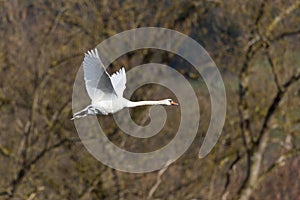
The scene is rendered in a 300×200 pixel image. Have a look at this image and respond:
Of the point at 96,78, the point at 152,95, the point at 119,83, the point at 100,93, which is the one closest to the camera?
the point at 96,78

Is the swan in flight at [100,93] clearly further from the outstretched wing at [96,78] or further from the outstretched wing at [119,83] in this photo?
the outstretched wing at [119,83]

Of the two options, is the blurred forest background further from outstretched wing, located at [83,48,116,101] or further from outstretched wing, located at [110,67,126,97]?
outstretched wing, located at [83,48,116,101]

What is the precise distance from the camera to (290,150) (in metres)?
15.0

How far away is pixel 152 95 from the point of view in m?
16.1

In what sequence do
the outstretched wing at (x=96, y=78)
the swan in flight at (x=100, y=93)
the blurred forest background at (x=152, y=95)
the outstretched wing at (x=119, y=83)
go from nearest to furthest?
the outstretched wing at (x=96, y=78) → the swan in flight at (x=100, y=93) → the outstretched wing at (x=119, y=83) → the blurred forest background at (x=152, y=95)

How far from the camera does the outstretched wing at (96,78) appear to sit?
28.3ft

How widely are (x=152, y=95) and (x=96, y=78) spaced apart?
7303mm

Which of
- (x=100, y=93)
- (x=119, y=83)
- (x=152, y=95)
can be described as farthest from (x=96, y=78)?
Result: (x=152, y=95)

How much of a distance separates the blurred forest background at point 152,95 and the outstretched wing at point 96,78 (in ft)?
18.3

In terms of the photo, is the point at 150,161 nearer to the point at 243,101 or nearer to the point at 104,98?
the point at 243,101

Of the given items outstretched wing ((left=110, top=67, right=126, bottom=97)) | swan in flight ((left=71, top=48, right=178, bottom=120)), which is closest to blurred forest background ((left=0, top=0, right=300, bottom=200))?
outstretched wing ((left=110, top=67, right=126, bottom=97))

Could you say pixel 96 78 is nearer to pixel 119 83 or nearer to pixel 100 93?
pixel 100 93

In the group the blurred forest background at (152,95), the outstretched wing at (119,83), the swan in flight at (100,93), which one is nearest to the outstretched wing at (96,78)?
the swan in flight at (100,93)

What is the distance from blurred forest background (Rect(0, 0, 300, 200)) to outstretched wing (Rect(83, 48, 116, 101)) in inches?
220
